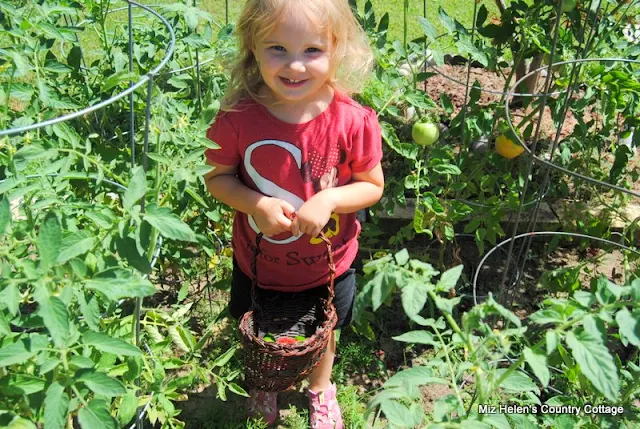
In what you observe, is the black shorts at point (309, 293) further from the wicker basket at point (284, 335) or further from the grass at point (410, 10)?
the grass at point (410, 10)

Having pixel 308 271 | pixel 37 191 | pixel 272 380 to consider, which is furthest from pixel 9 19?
pixel 272 380

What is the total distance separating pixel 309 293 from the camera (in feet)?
6.00

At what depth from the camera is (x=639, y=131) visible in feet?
6.25

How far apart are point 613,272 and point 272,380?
4.03 feet

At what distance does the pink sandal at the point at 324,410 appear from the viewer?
1.87 metres

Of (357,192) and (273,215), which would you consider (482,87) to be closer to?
(357,192)

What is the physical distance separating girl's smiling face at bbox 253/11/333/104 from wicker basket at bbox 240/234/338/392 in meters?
0.34

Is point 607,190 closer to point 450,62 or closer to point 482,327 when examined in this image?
point 450,62

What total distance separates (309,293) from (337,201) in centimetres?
33

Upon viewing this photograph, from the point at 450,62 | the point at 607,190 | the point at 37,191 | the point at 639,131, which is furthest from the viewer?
the point at 450,62

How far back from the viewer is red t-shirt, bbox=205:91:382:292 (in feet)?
5.38

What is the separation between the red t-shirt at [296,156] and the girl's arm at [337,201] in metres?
0.03

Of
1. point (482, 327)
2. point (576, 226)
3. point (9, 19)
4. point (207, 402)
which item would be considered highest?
point (9, 19)

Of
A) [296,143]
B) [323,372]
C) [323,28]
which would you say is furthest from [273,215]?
[323,372]
